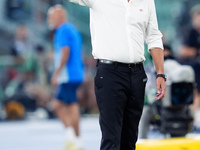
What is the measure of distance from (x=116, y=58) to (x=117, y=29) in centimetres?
23

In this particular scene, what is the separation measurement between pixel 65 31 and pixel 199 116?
11.9 ft

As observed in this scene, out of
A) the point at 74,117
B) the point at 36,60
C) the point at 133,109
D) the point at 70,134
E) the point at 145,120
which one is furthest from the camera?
the point at 36,60

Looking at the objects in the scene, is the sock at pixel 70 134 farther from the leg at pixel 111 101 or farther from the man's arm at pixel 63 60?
the leg at pixel 111 101

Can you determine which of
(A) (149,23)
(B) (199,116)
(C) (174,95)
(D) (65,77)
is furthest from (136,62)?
(B) (199,116)

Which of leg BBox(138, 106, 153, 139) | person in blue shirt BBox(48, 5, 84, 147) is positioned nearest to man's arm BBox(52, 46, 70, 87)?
person in blue shirt BBox(48, 5, 84, 147)

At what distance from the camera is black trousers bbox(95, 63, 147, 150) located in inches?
196

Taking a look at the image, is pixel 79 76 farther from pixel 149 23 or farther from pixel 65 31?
pixel 149 23

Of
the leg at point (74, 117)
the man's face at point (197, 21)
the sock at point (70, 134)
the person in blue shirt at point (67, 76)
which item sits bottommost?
the sock at point (70, 134)

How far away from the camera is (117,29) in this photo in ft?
16.5

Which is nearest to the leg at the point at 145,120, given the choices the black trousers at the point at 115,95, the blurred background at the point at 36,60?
the black trousers at the point at 115,95

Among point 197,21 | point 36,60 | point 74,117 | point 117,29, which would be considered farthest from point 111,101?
point 36,60

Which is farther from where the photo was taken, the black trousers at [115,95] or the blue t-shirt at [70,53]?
the blue t-shirt at [70,53]

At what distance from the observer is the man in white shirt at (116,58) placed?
4992 millimetres

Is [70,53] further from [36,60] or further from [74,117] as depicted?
[36,60]
